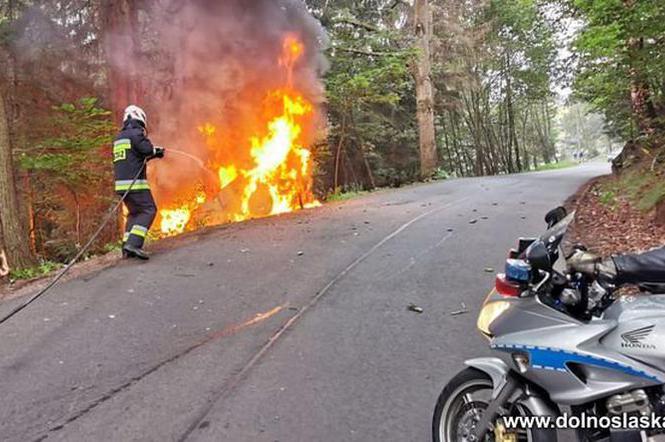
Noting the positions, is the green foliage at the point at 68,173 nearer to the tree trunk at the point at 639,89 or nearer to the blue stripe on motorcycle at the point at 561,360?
the blue stripe on motorcycle at the point at 561,360

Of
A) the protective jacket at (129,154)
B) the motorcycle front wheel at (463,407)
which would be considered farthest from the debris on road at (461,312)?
the protective jacket at (129,154)

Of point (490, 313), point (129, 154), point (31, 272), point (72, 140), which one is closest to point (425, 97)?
point (72, 140)

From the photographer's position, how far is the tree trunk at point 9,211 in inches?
303

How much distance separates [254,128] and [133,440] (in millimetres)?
10716

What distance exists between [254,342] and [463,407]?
2.30 metres

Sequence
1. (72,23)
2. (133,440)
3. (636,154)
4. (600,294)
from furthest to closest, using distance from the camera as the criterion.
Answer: (72,23) < (636,154) < (133,440) < (600,294)

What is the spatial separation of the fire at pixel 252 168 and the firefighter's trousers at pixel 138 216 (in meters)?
5.10

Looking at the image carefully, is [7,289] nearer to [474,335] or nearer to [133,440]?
[133,440]

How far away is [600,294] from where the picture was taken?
8.24 feet

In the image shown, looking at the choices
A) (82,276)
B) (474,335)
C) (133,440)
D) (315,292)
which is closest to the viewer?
(133,440)

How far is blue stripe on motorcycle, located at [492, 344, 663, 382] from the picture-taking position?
2.23 metres

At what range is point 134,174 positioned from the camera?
7.34 meters

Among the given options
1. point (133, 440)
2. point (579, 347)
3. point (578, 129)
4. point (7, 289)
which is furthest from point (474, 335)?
point (578, 129)

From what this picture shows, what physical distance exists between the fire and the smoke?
0.05 meters
